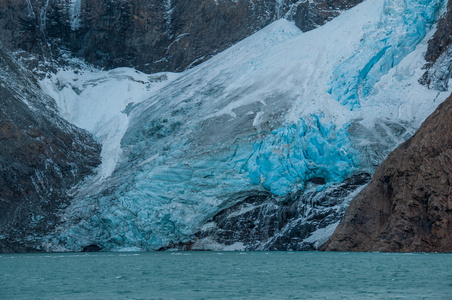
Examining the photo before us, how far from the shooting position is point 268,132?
26.3 m

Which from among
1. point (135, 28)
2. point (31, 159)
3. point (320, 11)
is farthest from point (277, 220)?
point (135, 28)

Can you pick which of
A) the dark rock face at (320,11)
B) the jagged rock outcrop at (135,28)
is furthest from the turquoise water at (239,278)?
the jagged rock outcrop at (135,28)

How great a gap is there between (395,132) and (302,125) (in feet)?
12.6

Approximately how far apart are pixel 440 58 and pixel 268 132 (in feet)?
26.6

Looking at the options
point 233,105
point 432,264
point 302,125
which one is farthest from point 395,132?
point 432,264

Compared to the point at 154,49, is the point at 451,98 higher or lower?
lower

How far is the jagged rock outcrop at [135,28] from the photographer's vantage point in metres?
39.8

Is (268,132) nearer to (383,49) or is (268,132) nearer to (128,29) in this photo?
(383,49)

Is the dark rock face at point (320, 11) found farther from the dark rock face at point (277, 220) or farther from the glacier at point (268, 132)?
the dark rock face at point (277, 220)

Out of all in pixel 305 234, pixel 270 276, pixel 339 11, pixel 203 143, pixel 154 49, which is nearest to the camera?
pixel 270 276

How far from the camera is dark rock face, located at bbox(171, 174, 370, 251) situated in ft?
77.0

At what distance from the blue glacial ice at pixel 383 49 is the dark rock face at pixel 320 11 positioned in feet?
22.1

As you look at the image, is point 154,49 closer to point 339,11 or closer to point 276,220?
point 339,11

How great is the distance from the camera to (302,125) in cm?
2558
